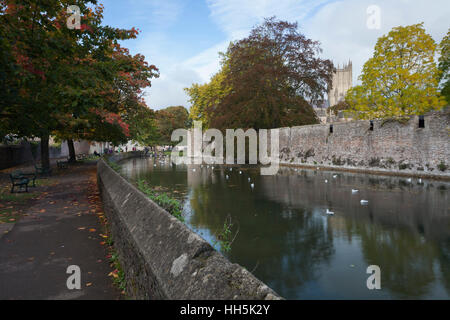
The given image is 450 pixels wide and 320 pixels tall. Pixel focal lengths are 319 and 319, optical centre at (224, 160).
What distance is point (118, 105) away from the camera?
70.7 feet

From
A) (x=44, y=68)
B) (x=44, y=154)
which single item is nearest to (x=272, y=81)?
(x=44, y=154)

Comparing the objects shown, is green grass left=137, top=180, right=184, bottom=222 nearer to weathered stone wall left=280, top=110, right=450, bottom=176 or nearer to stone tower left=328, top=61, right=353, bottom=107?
weathered stone wall left=280, top=110, right=450, bottom=176

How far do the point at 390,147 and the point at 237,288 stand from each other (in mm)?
21809

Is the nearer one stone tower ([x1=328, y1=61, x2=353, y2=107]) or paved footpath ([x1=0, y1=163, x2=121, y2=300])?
paved footpath ([x1=0, y1=163, x2=121, y2=300])

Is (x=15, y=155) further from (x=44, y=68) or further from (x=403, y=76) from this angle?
(x=403, y=76)

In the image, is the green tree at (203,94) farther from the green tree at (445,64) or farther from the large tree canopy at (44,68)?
the large tree canopy at (44,68)

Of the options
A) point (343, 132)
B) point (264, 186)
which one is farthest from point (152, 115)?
point (343, 132)

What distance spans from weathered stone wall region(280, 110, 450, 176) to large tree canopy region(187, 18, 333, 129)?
3.63 metres

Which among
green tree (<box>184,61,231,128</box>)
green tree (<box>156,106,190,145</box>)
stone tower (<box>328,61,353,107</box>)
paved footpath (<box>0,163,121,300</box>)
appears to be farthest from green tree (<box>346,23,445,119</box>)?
stone tower (<box>328,61,353,107</box>)

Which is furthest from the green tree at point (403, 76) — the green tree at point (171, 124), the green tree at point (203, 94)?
the green tree at point (171, 124)

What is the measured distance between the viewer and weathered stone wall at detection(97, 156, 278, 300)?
253cm

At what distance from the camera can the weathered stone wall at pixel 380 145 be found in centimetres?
1850

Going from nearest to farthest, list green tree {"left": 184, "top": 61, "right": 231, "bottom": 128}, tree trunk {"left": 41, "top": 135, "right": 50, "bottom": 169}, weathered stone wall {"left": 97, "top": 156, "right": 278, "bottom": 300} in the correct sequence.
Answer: weathered stone wall {"left": 97, "top": 156, "right": 278, "bottom": 300}
tree trunk {"left": 41, "top": 135, "right": 50, "bottom": 169}
green tree {"left": 184, "top": 61, "right": 231, "bottom": 128}
